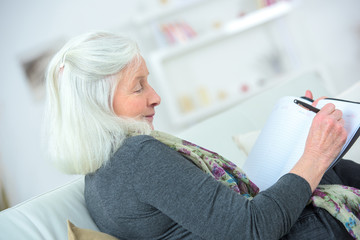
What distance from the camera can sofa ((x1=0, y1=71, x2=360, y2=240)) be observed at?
1058 millimetres

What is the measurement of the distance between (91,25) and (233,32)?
59.7 inches

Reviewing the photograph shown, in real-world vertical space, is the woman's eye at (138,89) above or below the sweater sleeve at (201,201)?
above

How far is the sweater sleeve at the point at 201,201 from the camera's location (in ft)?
2.79

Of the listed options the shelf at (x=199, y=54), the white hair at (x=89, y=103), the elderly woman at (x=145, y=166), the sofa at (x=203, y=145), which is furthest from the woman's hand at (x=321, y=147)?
the shelf at (x=199, y=54)

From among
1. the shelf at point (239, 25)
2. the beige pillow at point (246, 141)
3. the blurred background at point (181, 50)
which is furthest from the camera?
the shelf at point (239, 25)

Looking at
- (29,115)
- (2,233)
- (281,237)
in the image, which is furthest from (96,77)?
(29,115)

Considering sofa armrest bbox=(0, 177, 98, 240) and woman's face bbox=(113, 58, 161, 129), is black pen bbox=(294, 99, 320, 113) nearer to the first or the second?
woman's face bbox=(113, 58, 161, 129)

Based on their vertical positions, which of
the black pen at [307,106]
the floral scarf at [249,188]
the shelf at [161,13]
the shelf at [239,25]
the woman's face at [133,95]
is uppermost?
the shelf at [161,13]

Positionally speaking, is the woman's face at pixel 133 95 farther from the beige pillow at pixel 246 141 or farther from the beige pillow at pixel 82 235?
the beige pillow at pixel 246 141

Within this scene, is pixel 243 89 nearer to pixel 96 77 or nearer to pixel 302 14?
pixel 302 14

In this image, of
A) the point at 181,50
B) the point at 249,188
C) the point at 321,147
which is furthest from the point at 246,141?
the point at 181,50

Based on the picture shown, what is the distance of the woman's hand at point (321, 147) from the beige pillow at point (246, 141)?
609 mm

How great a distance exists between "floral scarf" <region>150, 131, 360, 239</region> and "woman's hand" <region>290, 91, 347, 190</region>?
0.09 meters

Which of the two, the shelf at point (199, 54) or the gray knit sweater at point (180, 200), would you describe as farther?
the shelf at point (199, 54)
